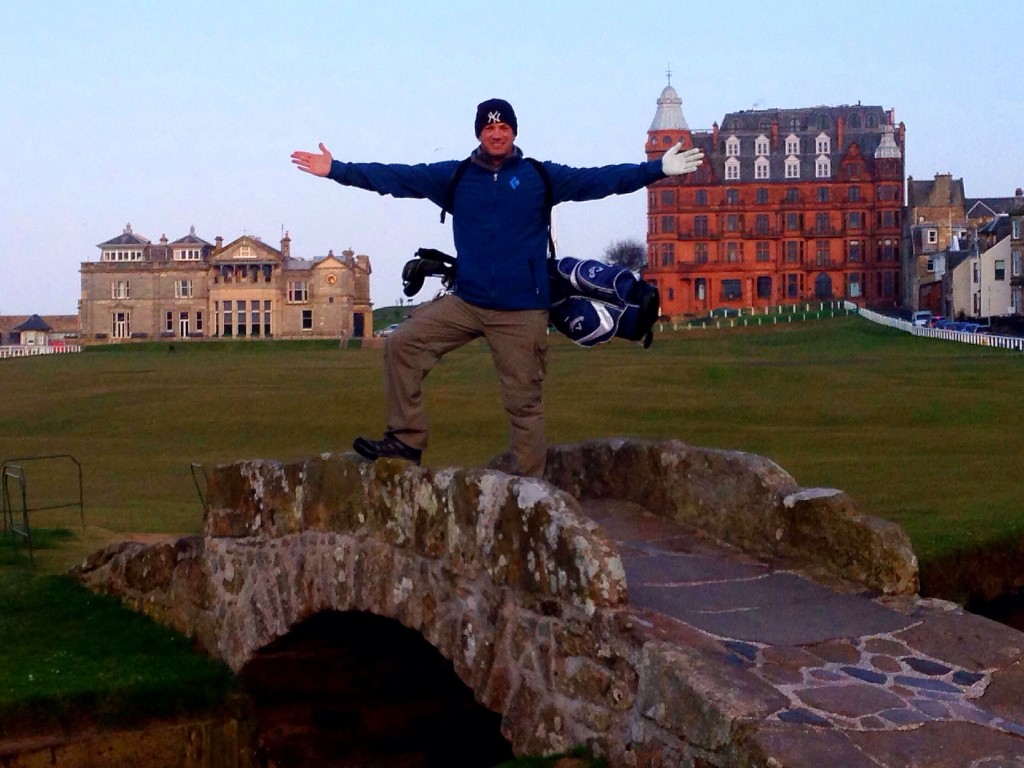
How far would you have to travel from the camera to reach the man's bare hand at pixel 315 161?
896cm

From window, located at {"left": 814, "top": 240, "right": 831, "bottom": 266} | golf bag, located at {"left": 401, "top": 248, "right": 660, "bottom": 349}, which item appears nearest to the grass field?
golf bag, located at {"left": 401, "top": 248, "right": 660, "bottom": 349}

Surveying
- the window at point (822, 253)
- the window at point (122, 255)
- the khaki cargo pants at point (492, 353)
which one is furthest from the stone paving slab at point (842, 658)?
the window at point (122, 255)

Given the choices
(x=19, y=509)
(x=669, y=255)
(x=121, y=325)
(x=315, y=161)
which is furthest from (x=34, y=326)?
(x=315, y=161)

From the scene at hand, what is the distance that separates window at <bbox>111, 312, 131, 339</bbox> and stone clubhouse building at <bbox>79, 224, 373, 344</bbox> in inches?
3.4

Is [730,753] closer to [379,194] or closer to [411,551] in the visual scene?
[411,551]

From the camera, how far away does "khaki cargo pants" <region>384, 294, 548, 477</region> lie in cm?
869

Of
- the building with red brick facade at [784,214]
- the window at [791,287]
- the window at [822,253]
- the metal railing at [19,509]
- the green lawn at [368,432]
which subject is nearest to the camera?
the green lawn at [368,432]

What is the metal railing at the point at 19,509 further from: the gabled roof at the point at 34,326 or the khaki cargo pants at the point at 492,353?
the gabled roof at the point at 34,326

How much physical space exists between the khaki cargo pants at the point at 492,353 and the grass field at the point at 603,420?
1.88 m

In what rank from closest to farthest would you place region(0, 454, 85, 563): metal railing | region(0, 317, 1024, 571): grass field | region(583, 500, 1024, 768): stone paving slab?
region(583, 500, 1024, 768): stone paving slab < region(0, 454, 85, 563): metal railing < region(0, 317, 1024, 571): grass field

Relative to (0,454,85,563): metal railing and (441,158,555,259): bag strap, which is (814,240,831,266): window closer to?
(0,454,85,563): metal railing

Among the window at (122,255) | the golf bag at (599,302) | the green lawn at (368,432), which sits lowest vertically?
the green lawn at (368,432)

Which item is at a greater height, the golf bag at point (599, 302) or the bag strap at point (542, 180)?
the bag strap at point (542, 180)

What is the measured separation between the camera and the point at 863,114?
11731 cm
